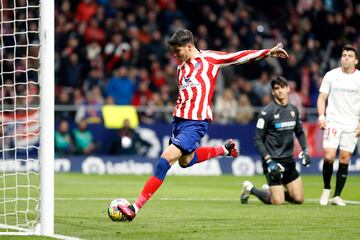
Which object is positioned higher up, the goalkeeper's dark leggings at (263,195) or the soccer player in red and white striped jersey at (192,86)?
the soccer player in red and white striped jersey at (192,86)

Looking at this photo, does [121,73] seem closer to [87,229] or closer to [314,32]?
[314,32]

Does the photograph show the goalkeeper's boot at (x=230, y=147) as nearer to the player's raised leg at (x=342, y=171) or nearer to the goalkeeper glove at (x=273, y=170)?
the goalkeeper glove at (x=273, y=170)

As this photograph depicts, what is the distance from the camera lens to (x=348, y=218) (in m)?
10.4

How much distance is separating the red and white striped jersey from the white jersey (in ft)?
9.12

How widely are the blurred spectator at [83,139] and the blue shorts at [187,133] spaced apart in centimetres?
1091

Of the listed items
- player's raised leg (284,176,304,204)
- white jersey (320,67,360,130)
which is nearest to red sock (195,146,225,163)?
player's raised leg (284,176,304,204)

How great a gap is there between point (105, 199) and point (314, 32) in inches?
549

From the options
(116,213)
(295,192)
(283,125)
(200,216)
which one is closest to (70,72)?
(283,125)

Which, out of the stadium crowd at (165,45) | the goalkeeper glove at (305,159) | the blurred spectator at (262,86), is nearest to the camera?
the goalkeeper glove at (305,159)

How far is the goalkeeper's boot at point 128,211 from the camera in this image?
381 inches

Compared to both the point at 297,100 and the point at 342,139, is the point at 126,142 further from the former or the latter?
the point at 342,139

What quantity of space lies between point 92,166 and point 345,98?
9.57 meters

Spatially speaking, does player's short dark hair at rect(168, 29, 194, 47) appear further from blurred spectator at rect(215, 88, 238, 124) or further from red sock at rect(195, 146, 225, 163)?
blurred spectator at rect(215, 88, 238, 124)

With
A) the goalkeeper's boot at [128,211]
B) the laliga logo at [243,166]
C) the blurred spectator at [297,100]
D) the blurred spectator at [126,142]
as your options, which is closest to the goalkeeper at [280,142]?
the goalkeeper's boot at [128,211]
